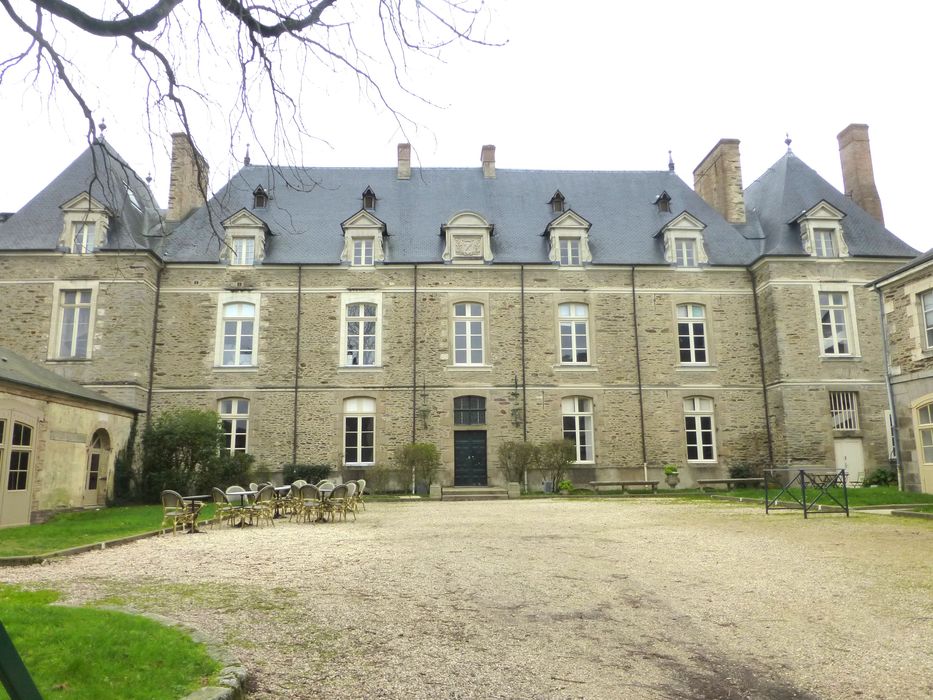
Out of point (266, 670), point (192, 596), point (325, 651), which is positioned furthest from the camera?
point (192, 596)

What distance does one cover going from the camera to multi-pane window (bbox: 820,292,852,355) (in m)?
21.0

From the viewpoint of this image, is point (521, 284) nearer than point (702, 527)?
No

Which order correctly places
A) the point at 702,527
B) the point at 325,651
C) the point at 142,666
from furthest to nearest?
the point at 702,527 < the point at 325,651 < the point at 142,666

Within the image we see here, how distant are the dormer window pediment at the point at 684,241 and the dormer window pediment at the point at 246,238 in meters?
12.8

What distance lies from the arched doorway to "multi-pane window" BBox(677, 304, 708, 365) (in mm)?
16274

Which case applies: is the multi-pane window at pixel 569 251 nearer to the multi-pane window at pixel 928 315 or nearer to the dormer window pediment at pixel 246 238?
the dormer window pediment at pixel 246 238

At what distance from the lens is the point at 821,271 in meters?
21.2

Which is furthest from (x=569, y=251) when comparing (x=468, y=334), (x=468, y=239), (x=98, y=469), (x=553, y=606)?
(x=553, y=606)

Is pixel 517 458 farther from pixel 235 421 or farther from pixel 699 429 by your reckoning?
pixel 235 421

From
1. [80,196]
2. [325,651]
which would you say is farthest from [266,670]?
[80,196]

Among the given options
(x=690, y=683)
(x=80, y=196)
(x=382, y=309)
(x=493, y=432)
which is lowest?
(x=690, y=683)

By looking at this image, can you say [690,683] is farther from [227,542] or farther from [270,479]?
[270,479]

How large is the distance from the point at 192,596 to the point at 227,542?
12.6 ft

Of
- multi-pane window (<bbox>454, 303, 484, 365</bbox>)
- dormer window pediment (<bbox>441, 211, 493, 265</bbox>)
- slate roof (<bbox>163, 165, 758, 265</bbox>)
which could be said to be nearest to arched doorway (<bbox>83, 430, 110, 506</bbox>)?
slate roof (<bbox>163, 165, 758, 265</bbox>)
